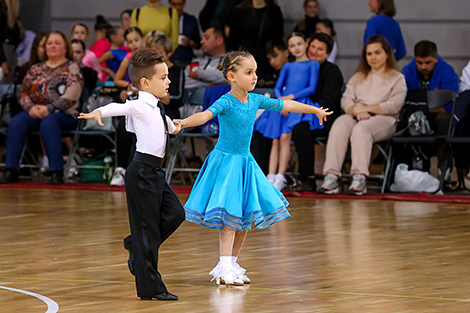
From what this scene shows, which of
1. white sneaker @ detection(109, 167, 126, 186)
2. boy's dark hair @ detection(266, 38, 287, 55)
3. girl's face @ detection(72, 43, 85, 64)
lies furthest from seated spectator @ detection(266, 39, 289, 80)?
girl's face @ detection(72, 43, 85, 64)

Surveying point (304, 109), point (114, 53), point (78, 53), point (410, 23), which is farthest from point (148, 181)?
point (410, 23)

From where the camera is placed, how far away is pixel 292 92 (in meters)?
8.98

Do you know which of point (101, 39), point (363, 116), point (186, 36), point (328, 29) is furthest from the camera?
point (101, 39)

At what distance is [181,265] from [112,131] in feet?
16.8

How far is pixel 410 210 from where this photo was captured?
722cm

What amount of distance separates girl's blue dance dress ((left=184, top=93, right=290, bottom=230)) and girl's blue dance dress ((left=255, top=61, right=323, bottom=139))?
4.29 m

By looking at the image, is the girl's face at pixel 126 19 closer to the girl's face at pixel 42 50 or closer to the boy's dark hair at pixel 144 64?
the girl's face at pixel 42 50

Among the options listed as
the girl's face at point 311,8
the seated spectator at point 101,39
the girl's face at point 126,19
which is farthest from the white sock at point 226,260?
the girl's face at point 126,19

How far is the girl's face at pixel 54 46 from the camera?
9602mm

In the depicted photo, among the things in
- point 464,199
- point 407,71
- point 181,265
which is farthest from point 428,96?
point 181,265

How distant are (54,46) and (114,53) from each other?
1471mm

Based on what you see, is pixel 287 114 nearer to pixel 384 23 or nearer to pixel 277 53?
pixel 277 53

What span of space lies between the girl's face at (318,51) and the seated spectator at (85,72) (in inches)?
104

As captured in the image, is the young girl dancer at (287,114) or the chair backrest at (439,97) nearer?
the chair backrest at (439,97)
